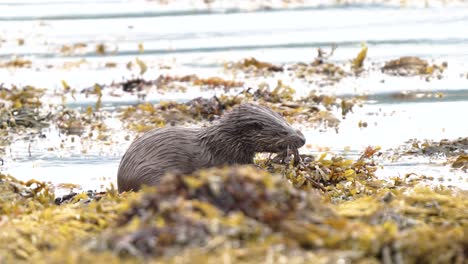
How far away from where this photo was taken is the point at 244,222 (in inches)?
142

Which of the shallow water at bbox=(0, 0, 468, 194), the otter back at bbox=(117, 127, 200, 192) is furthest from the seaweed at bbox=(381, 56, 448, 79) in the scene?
the otter back at bbox=(117, 127, 200, 192)

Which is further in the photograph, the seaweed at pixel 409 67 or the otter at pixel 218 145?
the seaweed at pixel 409 67

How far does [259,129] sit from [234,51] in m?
9.41

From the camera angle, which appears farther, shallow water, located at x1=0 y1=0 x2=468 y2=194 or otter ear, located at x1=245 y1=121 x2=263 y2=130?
shallow water, located at x1=0 y1=0 x2=468 y2=194

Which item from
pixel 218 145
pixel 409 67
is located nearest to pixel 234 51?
pixel 409 67

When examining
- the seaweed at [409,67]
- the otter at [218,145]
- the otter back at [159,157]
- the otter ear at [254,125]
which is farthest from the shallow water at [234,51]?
the otter ear at [254,125]

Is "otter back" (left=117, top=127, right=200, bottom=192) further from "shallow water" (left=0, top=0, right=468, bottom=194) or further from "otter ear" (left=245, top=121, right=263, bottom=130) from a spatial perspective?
"shallow water" (left=0, top=0, right=468, bottom=194)

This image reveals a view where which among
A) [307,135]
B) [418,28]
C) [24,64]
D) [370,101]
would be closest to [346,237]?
[307,135]

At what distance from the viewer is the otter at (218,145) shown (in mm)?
7008

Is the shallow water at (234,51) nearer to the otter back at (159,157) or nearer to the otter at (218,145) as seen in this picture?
the otter back at (159,157)

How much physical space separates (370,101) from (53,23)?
9317 mm

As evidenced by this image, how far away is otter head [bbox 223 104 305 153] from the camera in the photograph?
7004mm

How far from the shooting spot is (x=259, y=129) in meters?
7.01

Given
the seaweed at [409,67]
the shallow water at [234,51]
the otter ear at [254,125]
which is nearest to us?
the otter ear at [254,125]
